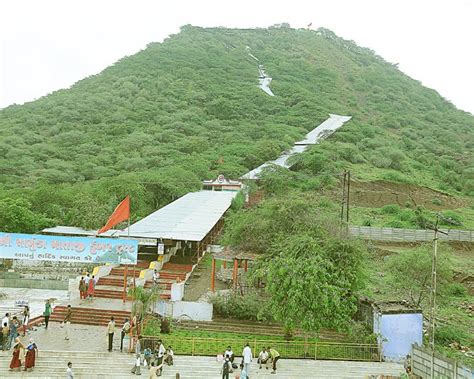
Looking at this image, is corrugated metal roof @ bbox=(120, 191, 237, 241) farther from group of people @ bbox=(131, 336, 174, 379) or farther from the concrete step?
the concrete step

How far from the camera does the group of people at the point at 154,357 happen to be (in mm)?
15555

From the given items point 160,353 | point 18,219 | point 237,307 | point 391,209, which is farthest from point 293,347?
point 391,209

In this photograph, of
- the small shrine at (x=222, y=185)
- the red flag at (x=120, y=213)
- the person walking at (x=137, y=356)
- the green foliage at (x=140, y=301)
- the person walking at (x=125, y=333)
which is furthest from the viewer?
the small shrine at (x=222, y=185)

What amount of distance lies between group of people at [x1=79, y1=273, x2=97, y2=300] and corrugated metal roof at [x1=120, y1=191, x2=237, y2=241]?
3918mm

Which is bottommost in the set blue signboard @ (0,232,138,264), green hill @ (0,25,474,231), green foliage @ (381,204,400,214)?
blue signboard @ (0,232,138,264)

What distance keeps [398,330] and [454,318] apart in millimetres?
6428

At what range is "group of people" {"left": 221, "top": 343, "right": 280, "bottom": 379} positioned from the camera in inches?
605

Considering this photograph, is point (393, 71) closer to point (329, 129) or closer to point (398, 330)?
point (329, 129)

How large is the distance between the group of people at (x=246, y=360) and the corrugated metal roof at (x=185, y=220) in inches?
338

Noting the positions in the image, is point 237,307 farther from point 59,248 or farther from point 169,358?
point 59,248

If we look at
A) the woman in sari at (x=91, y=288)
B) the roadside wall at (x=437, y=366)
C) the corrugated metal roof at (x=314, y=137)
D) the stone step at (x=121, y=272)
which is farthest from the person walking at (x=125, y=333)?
the corrugated metal roof at (x=314, y=137)

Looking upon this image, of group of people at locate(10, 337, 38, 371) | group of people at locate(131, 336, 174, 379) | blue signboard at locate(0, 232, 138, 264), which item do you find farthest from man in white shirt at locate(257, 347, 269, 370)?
blue signboard at locate(0, 232, 138, 264)

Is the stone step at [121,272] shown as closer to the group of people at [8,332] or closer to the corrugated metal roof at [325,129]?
the group of people at [8,332]

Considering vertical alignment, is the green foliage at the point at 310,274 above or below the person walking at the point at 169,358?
above
